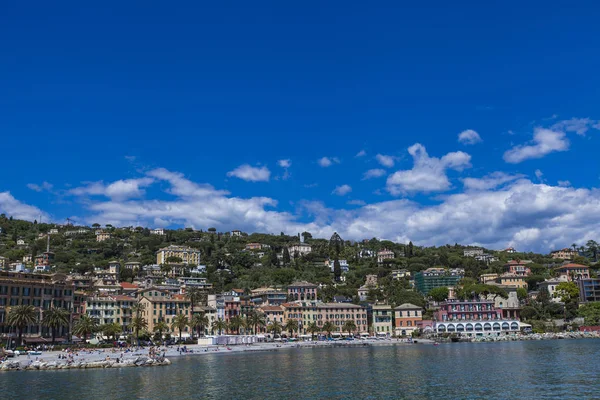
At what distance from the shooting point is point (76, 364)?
6681cm

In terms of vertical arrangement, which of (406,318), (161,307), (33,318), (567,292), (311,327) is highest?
(567,292)

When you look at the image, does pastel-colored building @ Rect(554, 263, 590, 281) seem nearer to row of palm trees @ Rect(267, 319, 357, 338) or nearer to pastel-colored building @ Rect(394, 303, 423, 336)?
pastel-colored building @ Rect(394, 303, 423, 336)

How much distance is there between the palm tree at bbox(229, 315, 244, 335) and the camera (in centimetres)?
11588

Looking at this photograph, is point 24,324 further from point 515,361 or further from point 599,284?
point 599,284

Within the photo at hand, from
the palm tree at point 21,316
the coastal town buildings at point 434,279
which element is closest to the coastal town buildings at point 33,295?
the palm tree at point 21,316

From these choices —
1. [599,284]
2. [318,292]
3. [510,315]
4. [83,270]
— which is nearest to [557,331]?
[510,315]

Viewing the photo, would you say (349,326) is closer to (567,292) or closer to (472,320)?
(472,320)

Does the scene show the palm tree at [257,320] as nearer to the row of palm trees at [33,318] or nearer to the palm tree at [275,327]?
the palm tree at [275,327]

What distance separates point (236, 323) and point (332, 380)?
65834 mm

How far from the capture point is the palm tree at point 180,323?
107812 mm

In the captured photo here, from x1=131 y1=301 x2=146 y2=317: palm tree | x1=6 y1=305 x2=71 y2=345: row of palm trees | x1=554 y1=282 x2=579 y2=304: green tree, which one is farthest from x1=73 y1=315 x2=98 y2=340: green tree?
x1=554 y1=282 x2=579 y2=304: green tree

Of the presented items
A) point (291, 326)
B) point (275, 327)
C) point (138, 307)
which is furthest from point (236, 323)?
point (138, 307)

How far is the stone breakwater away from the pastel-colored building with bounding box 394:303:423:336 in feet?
267

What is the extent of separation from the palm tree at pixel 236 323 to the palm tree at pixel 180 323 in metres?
9.19
